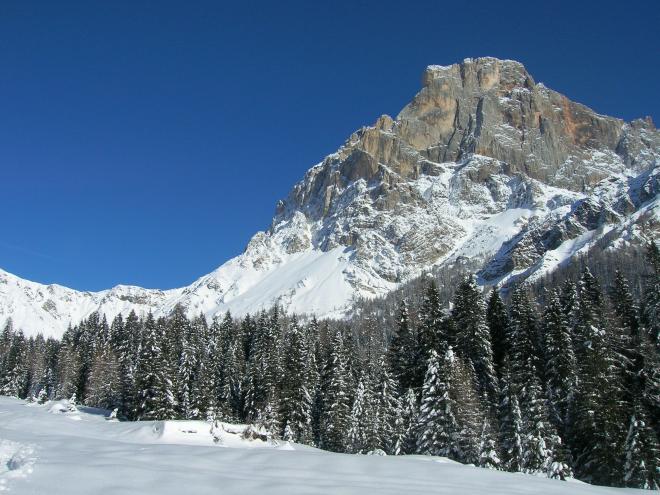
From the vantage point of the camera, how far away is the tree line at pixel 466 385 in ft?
113

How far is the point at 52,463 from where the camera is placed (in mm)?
10438

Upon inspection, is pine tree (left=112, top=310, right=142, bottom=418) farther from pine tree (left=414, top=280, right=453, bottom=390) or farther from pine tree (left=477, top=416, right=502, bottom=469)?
pine tree (left=477, top=416, right=502, bottom=469)

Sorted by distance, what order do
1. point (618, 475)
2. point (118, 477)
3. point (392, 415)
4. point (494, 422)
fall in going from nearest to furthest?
→ point (118, 477) → point (618, 475) → point (494, 422) → point (392, 415)

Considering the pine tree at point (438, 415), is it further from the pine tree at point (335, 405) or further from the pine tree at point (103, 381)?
the pine tree at point (103, 381)

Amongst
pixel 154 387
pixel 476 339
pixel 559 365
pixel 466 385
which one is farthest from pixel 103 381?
pixel 559 365

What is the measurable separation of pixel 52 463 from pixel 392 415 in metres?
38.0

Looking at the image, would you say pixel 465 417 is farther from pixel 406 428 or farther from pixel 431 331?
pixel 431 331

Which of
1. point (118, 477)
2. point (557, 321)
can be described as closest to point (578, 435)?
point (557, 321)

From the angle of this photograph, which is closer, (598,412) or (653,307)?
(598,412)

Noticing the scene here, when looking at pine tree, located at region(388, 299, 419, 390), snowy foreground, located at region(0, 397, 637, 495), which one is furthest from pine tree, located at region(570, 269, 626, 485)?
snowy foreground, located at region(0, 397, 637, 495)

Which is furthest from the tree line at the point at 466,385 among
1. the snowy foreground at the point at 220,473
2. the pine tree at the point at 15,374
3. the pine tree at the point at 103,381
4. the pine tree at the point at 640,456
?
the pine tree at the point at 15,374

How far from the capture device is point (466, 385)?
38.1m

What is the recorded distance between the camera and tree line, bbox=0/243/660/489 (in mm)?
34344

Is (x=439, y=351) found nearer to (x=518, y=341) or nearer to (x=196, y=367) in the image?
(x=518, y=341)
